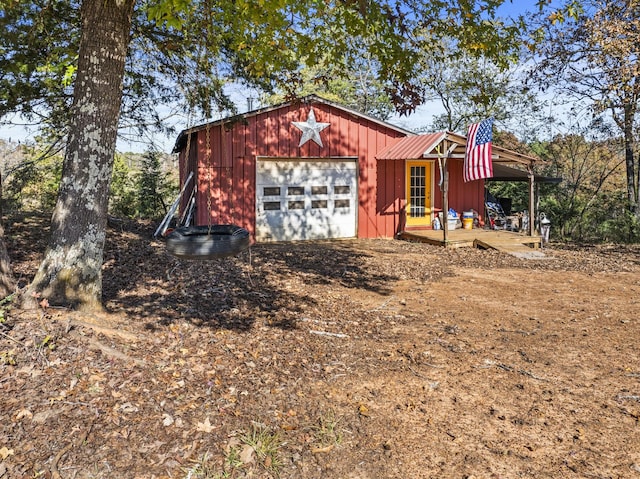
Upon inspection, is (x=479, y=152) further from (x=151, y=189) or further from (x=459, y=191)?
(x=151, y=189)

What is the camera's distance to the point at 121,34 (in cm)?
505

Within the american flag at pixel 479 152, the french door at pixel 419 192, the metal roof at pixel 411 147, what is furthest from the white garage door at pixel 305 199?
the american flag at pixel 479 152

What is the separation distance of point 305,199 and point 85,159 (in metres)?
9.05

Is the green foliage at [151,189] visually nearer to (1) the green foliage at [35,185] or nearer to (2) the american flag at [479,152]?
(1) the green foliage at [35,185]

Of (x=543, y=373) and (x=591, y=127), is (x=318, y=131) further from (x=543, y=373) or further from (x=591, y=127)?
(x=543, y=373)

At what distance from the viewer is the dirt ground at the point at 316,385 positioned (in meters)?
3.01

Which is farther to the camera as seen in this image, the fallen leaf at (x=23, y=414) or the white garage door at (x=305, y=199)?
the white garage door at (x=305, y=199)

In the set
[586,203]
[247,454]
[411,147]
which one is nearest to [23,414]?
[247,454]

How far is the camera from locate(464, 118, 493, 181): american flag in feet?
37.1

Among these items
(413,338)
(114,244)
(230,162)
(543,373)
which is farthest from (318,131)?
(543,373)

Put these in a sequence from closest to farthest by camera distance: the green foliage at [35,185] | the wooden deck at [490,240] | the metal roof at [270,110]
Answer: the metal roof at [270,110] < the wooden deck at [490,240] < the green foliage at [35,185]

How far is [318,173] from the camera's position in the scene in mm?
13828

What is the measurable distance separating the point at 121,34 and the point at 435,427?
4583 millimetres

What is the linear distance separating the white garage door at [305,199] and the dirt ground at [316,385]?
601 centimetres
